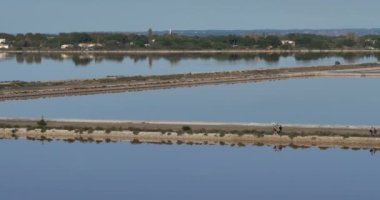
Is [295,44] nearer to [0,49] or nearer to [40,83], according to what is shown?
[0,49]

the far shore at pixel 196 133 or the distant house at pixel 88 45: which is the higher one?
the far shore at pixel 196 133

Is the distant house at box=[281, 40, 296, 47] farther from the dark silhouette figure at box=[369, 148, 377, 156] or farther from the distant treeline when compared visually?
the dark silhouette figure at box=[369, 148, 377, 156]

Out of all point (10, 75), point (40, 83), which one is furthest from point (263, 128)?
point (10, 75)

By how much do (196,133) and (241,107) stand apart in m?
12.4

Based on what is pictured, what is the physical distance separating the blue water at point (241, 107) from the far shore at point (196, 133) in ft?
15.8

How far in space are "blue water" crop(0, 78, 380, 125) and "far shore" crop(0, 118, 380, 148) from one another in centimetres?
482

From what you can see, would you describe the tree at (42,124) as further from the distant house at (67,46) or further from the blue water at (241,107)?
the distant house at (67,46)

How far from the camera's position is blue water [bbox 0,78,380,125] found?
33406mm

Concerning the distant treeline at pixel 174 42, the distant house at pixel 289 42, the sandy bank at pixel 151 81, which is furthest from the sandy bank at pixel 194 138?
the distant house at pixel 289 42

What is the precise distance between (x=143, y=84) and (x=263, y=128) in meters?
23.5

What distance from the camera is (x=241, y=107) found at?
125ft

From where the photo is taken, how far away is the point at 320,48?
11744cm

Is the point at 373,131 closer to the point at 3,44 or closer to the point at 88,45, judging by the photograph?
the point at 88,45

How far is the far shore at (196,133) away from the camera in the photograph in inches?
987
